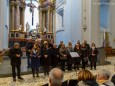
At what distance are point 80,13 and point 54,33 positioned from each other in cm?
717

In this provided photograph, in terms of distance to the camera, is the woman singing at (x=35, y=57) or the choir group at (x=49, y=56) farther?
the woman singing at (x=35, y=57)

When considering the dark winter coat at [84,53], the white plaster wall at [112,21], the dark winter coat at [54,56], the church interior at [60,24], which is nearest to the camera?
the dark winter coat at [54,56]

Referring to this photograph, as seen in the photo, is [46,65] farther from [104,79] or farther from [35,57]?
[104,79]

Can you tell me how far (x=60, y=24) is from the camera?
82.4 feet

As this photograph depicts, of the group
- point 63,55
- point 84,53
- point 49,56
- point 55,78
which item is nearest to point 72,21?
point 84,53

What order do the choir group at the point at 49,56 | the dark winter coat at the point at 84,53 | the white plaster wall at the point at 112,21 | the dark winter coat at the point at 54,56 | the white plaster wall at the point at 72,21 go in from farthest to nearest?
the white plaster wall at the point at 112,21 → the white plaster wall at the point at 72,21 → the dark winter coat at the point at 84,53 → the dark winter coat at the point at 54,56 → the choir group at the point at 49,56

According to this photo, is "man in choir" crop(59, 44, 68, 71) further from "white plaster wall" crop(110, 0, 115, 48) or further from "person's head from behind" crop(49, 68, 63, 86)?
"white plaster wall" crop(110, 0, 115, 48)

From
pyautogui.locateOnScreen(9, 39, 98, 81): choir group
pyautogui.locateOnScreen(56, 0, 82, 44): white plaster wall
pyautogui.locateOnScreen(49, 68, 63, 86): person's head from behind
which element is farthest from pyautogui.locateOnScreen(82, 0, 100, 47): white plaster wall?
pyautogui.locateOnScreen(49, 68, 63, 86): person's head from behind

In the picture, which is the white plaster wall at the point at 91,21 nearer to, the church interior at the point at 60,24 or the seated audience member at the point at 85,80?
the church interior at the point at 60,24

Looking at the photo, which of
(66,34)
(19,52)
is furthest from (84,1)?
(19,52)

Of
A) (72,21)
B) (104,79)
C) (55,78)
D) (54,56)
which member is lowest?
(54,56)

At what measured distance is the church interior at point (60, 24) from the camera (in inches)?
683

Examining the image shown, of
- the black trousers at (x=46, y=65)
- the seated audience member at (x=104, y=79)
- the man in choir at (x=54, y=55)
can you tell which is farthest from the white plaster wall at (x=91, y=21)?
the seated audience member at (x=104, y=79)

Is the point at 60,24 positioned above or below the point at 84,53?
above
